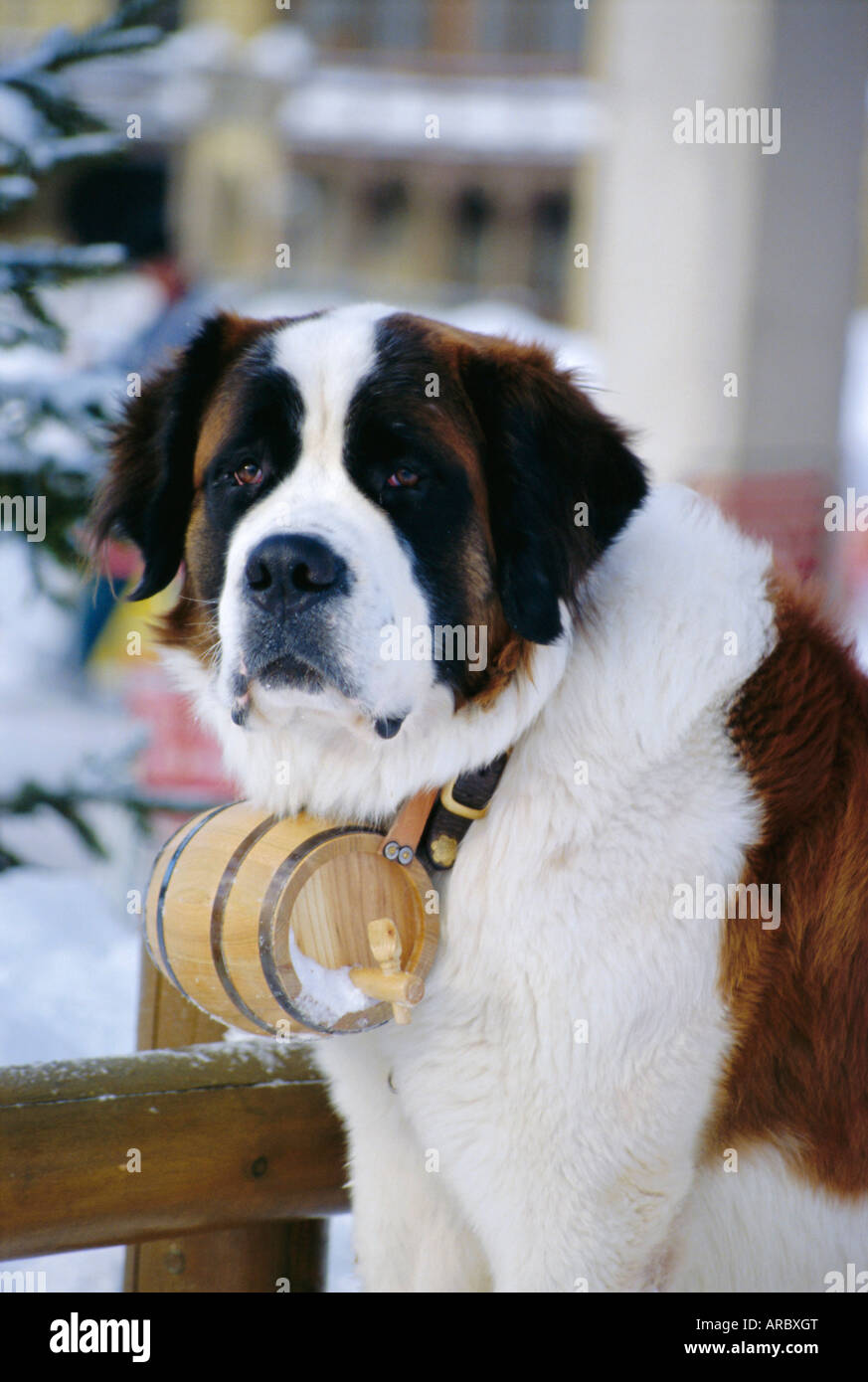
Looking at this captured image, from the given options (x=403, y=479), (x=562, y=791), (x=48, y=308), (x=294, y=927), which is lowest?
(x=294, y=927)

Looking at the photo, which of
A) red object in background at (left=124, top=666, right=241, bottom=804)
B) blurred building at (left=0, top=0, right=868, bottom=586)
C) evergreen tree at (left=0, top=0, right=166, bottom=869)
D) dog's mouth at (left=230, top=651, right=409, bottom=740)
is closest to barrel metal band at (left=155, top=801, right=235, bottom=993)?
dog's mouth at (left=230, top=651, right=409, bottom=740)

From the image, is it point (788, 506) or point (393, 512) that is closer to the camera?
point (393, 512)

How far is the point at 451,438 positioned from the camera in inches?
75.7

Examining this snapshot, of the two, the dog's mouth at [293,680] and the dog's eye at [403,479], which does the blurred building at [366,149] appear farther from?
the dog's mouth at [293,680]

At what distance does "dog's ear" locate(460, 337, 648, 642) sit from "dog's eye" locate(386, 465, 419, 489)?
122 millimetres

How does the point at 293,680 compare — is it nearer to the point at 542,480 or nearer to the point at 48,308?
the point at 542,480

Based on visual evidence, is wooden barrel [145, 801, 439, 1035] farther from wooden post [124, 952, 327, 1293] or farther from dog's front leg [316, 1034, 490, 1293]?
wooden post [124, 952, 327, 1293]

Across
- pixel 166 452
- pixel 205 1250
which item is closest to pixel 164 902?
pixel 166 452

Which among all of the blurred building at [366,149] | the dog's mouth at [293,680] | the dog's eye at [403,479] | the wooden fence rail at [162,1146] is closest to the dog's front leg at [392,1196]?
the wooden fence rail at [162,1146]

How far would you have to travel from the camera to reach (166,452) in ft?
6.93

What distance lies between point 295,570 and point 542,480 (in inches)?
15.8

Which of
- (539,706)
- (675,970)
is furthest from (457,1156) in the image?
(539,706)

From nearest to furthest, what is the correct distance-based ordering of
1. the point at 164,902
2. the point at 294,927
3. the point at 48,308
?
the point at 294,927, the point at 164,902, the point at 48,308
